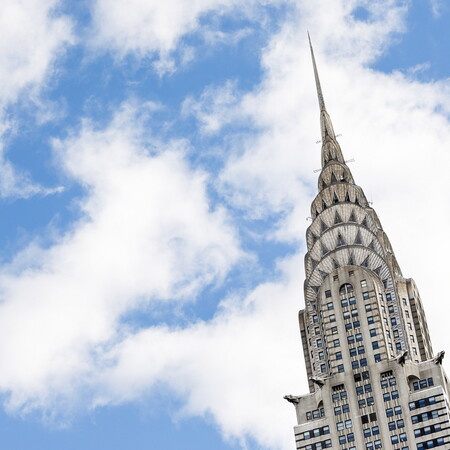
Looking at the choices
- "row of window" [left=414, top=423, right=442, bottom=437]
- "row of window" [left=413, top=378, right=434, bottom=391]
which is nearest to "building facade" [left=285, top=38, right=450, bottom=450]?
"row of window" [left=413, top=378, right=434, bottom=391]

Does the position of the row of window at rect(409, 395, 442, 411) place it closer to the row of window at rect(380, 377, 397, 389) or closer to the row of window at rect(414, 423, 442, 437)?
the row of window at rect(414, 423, 442, 437)

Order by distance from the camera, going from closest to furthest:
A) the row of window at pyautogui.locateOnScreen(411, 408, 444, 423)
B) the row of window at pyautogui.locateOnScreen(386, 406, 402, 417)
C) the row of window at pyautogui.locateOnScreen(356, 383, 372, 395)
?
1. the row of window at pyautogui.locateOnScreen(411, 408, 444, 423)
2. the row of window at pyautogui.locateOnScreen(386, 406, 402, 417)
3. the row of window at pyautogui.locateOnScreen(356, 383, 372, 395)

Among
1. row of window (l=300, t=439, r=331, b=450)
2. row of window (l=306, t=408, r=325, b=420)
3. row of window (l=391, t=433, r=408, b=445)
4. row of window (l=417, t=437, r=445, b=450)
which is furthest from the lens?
row of window (l=306, t=408, r=325, b=420)

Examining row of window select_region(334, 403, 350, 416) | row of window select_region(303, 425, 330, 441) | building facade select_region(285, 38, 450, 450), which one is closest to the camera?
building facade select_region(285, 38, 450, 450)

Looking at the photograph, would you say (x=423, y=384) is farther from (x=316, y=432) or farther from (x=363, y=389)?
(x=316, y=432)

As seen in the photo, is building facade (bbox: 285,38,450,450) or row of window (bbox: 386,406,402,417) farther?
row of window (bbox: 386,406,402,417)

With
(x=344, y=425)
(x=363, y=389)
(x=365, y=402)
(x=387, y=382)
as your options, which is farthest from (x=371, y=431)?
(x=387, y=382)

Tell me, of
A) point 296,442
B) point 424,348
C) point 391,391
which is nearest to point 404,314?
point 424,348

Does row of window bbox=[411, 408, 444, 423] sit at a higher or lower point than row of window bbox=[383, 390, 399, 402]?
lower

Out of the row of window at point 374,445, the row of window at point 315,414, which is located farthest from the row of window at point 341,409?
the row of window at point 374,445

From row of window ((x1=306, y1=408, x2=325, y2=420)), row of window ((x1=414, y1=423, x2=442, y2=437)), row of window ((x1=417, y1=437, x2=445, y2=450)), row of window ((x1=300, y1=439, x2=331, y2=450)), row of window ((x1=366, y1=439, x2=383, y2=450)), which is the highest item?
row of window ((x1=306, y1=408, x2=325, y2=420))

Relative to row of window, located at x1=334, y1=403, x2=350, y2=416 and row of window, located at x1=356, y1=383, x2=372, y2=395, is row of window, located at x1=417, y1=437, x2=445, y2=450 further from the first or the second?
row of window, located at x1=334, y1=403, x2=350, y2=416

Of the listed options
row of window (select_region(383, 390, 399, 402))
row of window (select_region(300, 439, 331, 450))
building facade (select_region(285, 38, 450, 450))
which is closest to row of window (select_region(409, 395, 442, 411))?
building facade (select_region(285, 38, 450, 450))

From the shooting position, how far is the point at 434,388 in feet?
592
